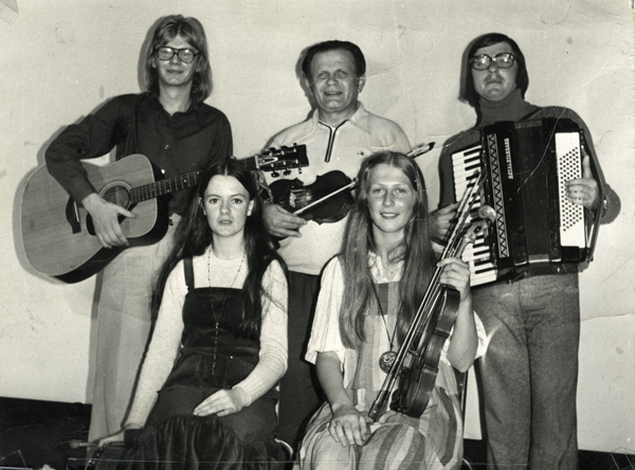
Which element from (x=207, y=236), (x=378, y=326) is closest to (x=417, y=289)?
(x=378, y=326)

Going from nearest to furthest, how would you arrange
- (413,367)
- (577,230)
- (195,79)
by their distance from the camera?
1. (413,367)
2. (577,230)
3. (195,79)

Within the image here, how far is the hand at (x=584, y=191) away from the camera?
106 inches

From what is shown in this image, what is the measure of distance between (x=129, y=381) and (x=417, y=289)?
118 cm

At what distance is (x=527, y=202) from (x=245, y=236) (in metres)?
1.07

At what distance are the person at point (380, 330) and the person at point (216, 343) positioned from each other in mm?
190

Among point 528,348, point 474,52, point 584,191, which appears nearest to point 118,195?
point 474,52

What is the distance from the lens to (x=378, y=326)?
2.66 meters

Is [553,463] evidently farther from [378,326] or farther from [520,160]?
[520,160]

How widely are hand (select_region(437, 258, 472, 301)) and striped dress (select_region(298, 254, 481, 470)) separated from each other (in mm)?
174

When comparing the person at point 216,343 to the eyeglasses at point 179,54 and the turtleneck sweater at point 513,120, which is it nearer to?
the eyeglasses at point 179,54

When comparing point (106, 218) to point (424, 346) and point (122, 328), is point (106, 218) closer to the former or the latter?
point (122, 328)

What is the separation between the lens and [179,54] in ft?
9.62

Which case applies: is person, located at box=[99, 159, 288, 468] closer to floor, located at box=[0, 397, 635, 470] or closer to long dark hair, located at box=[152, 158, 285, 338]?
long dark hair, located at box=[152, 158, 285, 338]

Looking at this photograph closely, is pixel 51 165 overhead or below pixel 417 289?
overhead
